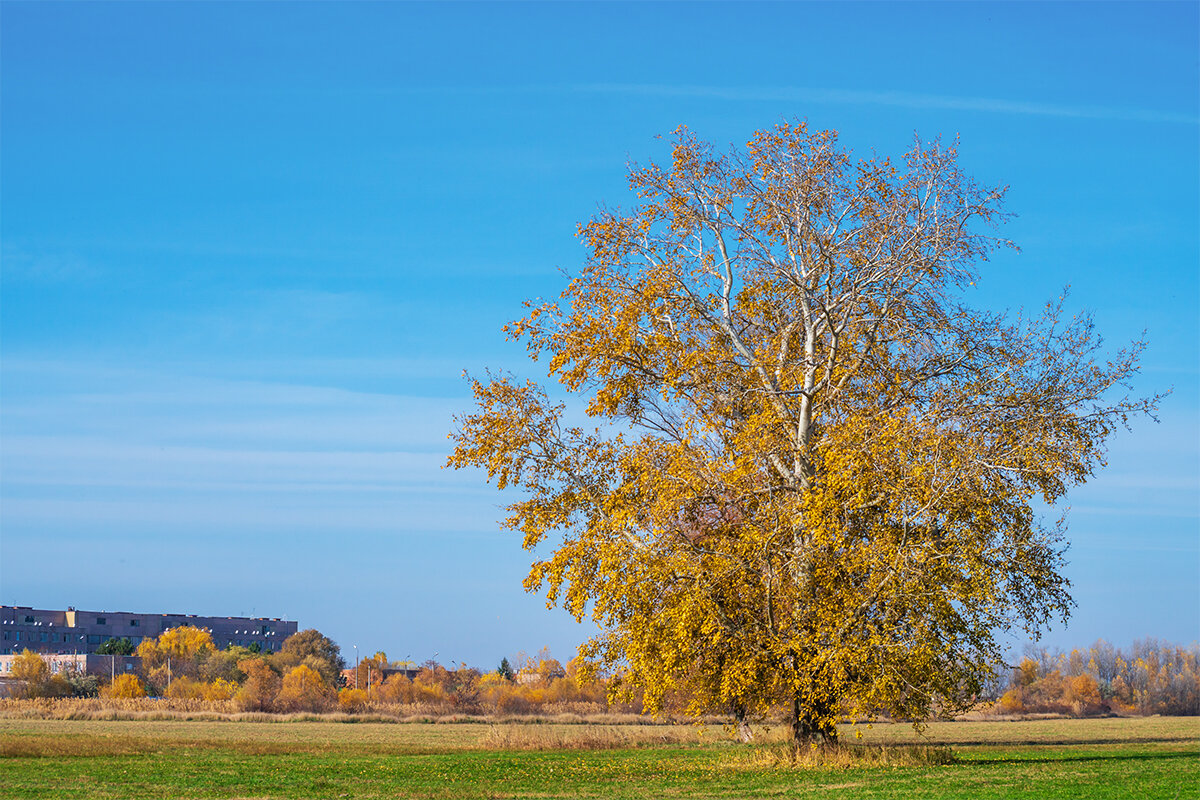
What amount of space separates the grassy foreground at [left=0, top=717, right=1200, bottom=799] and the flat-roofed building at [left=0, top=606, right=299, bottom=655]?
483 ft

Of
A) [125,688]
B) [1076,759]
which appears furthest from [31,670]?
[1076,759]

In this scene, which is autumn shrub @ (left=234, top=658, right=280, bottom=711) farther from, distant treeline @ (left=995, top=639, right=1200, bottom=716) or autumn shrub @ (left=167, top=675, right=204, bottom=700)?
distant treeline @ (left=995, top=639, right=1200, bottom=716)

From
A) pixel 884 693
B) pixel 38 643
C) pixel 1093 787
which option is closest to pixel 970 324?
pixel 884 693

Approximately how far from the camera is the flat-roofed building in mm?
175125

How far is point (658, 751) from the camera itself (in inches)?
1458

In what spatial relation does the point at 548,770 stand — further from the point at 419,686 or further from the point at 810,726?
the point at 419,686

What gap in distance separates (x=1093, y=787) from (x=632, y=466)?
490 inches

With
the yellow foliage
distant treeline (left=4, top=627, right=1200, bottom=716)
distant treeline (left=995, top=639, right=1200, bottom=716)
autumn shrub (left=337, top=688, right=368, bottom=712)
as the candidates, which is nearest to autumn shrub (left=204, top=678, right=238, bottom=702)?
distant treeline (left=4, top=627, right=1200, bottom=716)

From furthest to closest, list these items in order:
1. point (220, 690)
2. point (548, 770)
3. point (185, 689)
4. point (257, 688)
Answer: point (185, 689) → point (220, 690) → point (257, 688) → point (548, 770)

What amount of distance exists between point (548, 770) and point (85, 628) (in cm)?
17408

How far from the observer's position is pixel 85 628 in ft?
601

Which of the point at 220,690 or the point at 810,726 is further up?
the point at 810,726

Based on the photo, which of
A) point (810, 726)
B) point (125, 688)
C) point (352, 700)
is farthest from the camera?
point (125, 688)

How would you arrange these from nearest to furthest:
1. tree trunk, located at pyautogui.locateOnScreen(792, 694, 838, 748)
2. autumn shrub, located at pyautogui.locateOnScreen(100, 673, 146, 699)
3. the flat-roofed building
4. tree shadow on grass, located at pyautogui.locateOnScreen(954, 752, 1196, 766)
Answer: tree trunk, located at pyautogui.locateOnScreen(792, 694, 838, 748), tree shadow on grass, located at pyautogui.locateOnScreen(954, 752, 1196, 766), autumn shrub, located at pyautogui.locateOnScreen(100, 673, 146, 699), the flat-roofed building
